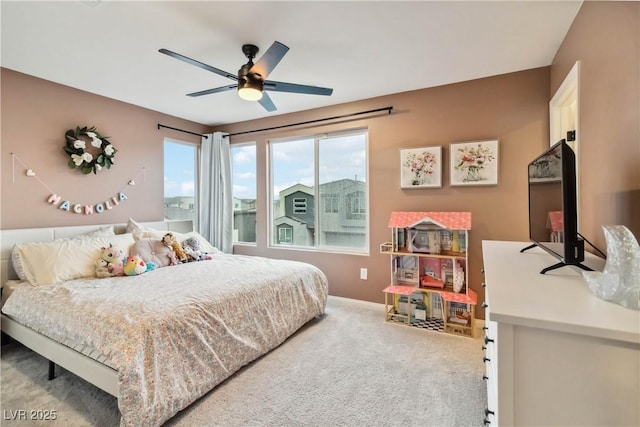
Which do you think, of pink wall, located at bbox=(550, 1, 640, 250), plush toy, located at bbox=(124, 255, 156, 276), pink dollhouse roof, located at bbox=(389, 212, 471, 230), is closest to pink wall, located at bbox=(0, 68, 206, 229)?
plush toy, located at bbox=(124, 255, 156, 276)

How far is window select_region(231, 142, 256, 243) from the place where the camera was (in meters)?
4.34

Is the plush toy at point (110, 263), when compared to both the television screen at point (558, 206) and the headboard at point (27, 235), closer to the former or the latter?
the headboard at point (27, 235)

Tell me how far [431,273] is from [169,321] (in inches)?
99.0

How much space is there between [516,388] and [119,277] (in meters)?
2.84

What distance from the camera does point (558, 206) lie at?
1201mm

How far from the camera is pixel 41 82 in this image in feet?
9.05

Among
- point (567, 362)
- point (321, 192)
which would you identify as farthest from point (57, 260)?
point (567, 362)

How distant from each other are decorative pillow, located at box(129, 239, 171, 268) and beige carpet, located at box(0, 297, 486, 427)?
1038mm

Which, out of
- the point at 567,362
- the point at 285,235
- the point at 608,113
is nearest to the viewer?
the point at 567,362

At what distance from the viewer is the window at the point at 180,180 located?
405 cm

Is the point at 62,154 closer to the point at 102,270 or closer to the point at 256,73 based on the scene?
the point at 102,270

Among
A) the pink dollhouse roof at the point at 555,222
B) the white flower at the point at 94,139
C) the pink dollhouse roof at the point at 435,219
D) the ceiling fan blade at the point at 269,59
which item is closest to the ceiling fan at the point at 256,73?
the ceiling fan blade at the point at 269,59

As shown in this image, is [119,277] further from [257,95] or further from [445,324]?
[445,324]

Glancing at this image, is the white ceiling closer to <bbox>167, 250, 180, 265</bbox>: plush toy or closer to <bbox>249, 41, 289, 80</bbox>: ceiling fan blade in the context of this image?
<bbox>249, 41, 289, 80</bbox>: ceiling fan blade
